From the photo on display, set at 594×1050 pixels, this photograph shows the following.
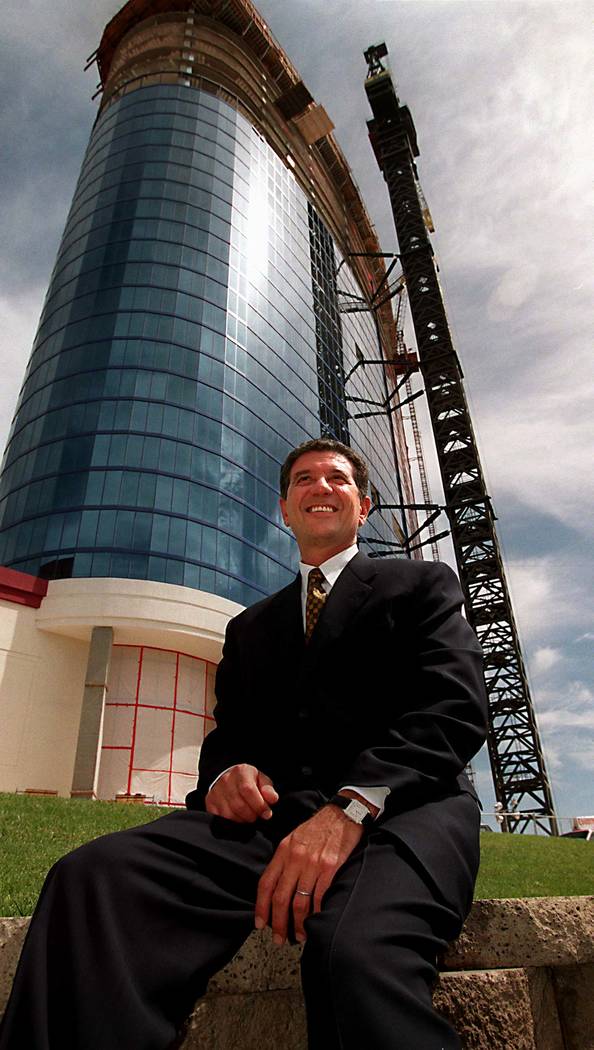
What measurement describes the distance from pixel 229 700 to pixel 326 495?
94 cm

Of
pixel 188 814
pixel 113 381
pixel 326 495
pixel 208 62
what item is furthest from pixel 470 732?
pixel 208 62

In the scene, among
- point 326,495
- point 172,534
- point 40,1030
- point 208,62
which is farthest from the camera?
point 208,62

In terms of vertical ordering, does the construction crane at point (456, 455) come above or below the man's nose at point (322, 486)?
above

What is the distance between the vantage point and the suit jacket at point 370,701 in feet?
5.61

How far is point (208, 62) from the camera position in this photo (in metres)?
45.6

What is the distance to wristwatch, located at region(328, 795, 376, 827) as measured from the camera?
5.33ft

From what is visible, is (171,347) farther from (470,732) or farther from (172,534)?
(470,732)

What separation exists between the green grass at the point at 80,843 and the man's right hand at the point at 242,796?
1.81 metres

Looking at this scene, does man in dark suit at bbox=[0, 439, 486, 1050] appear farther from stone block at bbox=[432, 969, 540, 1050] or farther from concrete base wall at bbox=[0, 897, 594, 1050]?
stone block at bbox=[432, 969, 540, 1050]

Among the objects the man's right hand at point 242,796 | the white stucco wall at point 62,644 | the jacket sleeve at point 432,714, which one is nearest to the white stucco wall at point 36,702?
the white stucco wall at point 62,644

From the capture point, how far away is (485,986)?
1711mm

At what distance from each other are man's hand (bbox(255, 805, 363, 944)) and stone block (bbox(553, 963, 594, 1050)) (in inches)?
39.1

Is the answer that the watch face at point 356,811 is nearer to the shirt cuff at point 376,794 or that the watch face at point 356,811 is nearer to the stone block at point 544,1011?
the shirt cuff at point 376,794

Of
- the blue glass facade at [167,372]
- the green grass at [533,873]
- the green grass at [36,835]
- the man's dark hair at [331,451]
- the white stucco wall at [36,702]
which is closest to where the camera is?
the man's dark hair at [331,451]
